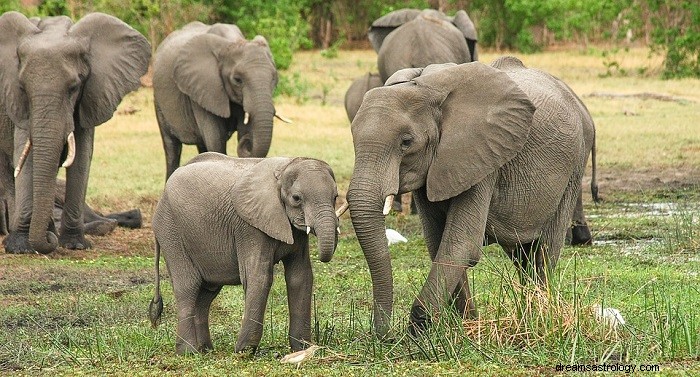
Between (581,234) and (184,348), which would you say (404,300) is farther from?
(581,234)

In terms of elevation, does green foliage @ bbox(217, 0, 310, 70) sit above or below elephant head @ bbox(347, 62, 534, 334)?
below

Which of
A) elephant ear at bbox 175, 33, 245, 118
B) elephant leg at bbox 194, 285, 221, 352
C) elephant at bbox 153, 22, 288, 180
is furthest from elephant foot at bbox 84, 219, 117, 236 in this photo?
elephant leg at bbox 194, 285, 221, 352

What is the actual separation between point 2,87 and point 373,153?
528cm

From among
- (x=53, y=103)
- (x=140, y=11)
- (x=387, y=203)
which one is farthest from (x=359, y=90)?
(x=140, y=11)

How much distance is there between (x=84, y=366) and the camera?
660 cm

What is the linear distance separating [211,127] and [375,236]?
6.47 m

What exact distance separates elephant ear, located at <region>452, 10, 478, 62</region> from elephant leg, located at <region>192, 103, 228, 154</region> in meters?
4.21

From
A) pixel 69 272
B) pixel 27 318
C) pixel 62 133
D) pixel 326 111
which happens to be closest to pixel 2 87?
pixel 62 133

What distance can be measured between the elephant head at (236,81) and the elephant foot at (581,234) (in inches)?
122

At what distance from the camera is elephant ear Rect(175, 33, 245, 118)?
12.8 meters

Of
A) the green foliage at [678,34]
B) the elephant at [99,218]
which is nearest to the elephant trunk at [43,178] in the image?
the elephant at [99,218]

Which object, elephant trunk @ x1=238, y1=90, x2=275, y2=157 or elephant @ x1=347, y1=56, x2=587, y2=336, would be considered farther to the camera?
elephant trunk @ x1=238, y1=90, x2=275, y2=157

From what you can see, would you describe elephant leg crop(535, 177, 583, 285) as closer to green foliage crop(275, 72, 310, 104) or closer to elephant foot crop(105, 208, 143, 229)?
elephant foot crop(105, 208, 143, 229)

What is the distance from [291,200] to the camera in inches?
Result: 261
